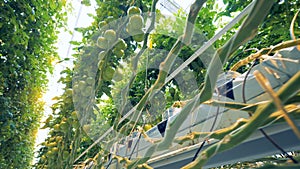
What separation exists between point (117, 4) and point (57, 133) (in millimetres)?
575

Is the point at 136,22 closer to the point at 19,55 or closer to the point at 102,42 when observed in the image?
the point at 102,42

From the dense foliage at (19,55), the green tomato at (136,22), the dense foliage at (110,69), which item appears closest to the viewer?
the green tomato at (136,22)

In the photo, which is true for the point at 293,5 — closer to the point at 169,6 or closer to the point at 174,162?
the point at 174,162

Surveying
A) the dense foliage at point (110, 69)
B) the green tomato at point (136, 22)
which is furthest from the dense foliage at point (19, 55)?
the green tomato at point (136, 22)

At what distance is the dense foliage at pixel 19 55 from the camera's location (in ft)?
5.64

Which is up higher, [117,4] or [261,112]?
[117,4]

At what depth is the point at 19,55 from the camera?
1.88m

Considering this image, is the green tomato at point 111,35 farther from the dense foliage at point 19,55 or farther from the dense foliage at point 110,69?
the dense foliage at point 19,55

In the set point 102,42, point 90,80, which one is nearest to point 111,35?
point 102,42

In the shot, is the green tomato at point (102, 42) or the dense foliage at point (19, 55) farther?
the dense foliage at point (19, 55)

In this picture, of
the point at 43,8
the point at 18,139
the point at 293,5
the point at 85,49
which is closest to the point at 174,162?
the point at 85,49

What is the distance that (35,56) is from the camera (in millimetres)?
2244

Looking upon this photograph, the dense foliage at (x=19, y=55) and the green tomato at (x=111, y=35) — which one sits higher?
the dense foliage at (x=19, y=55)

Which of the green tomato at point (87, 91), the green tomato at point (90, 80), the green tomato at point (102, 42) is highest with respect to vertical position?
the green tomato at point (102, 42)
